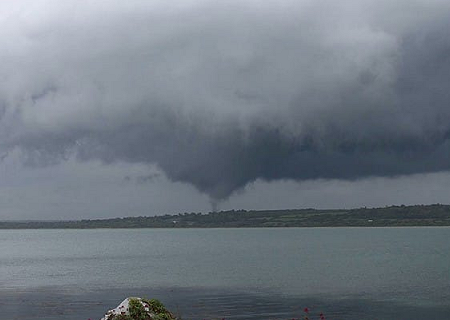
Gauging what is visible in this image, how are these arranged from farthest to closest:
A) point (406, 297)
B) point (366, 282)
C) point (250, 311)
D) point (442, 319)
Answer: point (366, 282) < point (406, 297) < point (250, 311) < point (442, 319)

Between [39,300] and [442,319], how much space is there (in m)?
46.4

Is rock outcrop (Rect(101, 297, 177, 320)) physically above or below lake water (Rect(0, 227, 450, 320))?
above

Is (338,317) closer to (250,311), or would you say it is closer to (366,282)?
(250,311)

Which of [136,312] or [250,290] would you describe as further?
[250,290]

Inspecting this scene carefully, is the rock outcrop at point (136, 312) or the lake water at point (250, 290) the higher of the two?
the rock outcrop at point (136, 312)

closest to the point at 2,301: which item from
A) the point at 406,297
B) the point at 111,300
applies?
the point at 111,300

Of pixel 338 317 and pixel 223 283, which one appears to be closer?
pixel 338 317

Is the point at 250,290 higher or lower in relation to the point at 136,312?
lower

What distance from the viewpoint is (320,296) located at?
70.6 m

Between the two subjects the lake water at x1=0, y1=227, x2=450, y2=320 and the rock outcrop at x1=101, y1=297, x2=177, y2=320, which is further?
the lake water at x1=0, y1=227, x2=450, y2=320

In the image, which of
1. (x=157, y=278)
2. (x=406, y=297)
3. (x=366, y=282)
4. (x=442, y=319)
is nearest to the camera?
(x=442, y=319)

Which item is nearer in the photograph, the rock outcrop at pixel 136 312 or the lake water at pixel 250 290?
the rock outcrop at pixel 136 312

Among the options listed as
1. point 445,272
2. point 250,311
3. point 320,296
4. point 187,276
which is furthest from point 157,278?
point 445,272

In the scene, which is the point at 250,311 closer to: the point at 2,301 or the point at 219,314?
the point at 219,314
